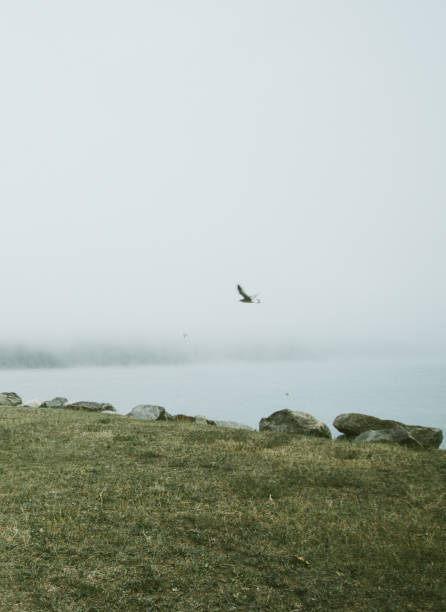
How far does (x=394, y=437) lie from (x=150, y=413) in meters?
6.81

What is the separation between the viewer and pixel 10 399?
16.4 metres

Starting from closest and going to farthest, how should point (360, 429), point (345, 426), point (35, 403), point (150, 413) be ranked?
point (360, 429) < point (345, 426) < point (150, 413) < point (35, 403)

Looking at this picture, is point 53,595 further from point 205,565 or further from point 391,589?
point 391,589

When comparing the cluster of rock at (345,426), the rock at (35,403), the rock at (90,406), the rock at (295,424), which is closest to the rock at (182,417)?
the cluster of rock at (345,426)

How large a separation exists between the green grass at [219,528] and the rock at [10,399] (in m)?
7.92

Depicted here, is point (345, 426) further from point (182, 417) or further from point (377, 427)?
point (182, 417)

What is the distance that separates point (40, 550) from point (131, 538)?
0.92 m

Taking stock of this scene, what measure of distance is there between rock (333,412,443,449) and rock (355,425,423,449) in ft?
1.16

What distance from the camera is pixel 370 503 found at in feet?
19.9

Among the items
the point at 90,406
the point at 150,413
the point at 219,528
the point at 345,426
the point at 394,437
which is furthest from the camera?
the point at 90,406

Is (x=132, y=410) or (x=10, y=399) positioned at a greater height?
(x=132, y=410)

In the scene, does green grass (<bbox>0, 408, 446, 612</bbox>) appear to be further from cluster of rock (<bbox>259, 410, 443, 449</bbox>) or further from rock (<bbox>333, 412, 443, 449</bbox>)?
rock (<bbox>333, 412, 443, 449</bbox>)

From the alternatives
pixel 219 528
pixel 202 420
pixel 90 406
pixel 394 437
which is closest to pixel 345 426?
pixel 394 437

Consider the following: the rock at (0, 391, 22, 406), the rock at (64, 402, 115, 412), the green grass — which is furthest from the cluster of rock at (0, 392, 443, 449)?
the rock at (0, 391, 22, 406)
